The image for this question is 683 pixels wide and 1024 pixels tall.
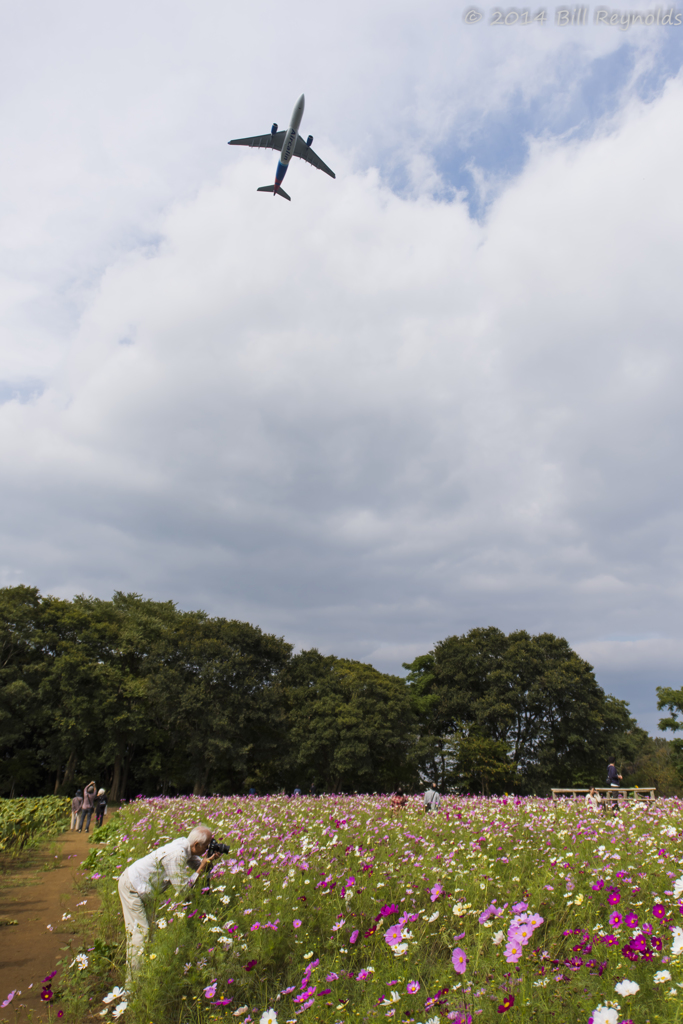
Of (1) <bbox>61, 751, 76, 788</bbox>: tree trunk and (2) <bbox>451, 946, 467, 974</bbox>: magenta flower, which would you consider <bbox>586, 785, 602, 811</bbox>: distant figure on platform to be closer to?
Result: (2) <bbox>451, 946, 467, 974</bbox>: magenta flower

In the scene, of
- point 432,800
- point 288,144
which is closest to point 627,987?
point 432,800

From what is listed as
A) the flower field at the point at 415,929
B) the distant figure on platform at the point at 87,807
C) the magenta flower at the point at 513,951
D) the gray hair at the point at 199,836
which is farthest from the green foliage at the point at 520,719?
the magenta flower at the point at 513,951

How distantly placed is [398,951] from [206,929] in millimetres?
2051

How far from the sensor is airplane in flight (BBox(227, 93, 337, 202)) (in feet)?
81.8

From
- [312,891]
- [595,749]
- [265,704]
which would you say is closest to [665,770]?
[595,749]

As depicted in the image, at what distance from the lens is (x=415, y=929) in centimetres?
486

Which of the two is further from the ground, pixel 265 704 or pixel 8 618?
pixel 8 618

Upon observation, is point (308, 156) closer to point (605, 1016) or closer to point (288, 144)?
point (288, 144)

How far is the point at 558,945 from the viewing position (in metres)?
4.86

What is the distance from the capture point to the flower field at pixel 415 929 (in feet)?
9.94

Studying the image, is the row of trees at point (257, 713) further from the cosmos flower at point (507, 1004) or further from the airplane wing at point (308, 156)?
the cosmos flower at point (507, 1004)

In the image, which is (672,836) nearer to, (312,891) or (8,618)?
(312,891)

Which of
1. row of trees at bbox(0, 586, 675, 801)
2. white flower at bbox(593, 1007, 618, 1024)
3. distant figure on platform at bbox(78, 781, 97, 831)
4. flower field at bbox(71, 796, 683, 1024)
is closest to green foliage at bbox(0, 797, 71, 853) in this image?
distant figure on platform at bbox(78, 781, 97, 831)

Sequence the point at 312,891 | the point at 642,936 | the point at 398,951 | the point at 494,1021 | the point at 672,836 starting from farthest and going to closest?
the point at 672,836
the point at 312,891
the point at 642,936
the point at 398,951
the point at 494,1021
